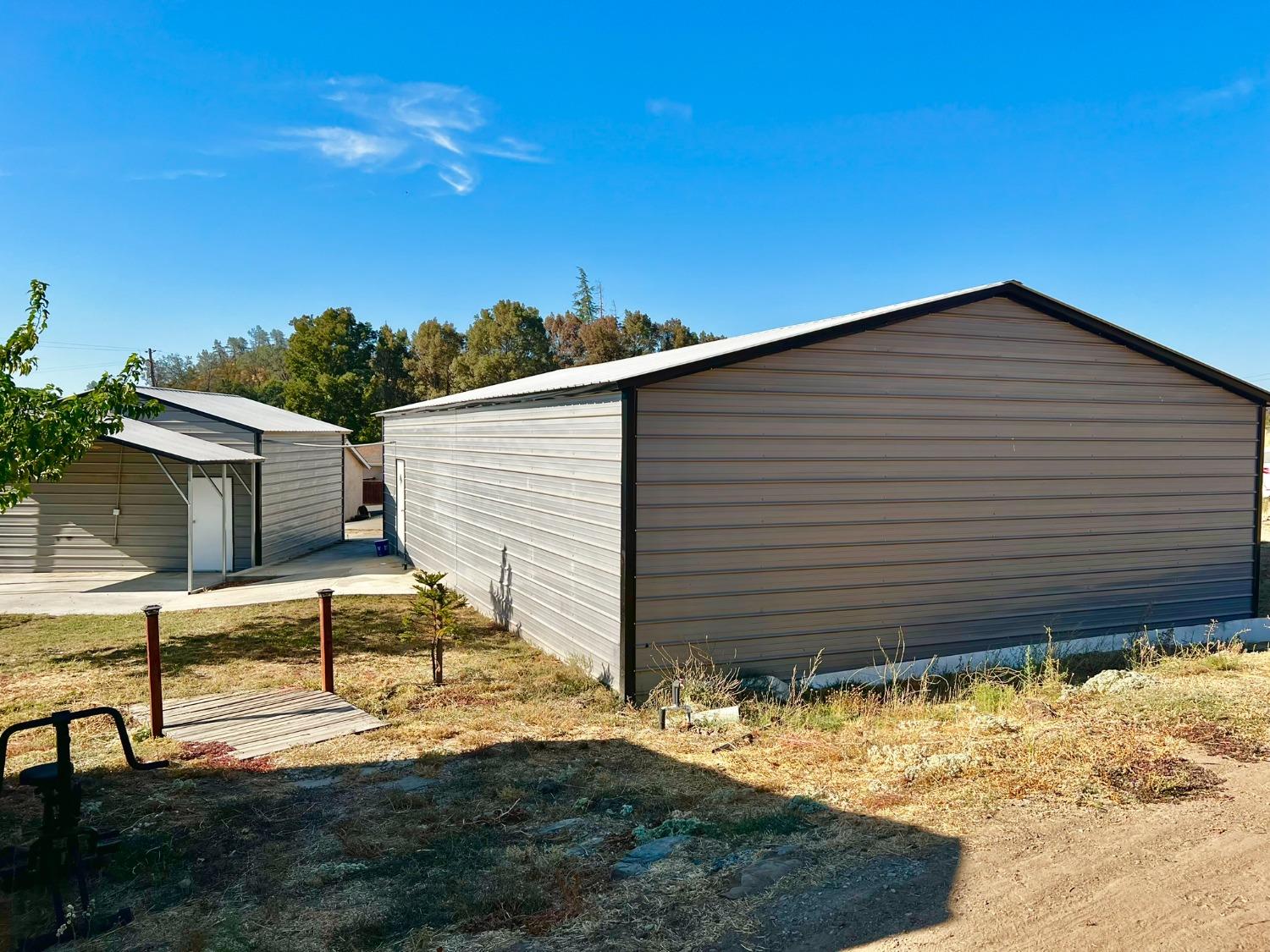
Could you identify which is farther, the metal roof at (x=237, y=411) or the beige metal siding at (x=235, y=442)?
the metal roof at (x=237, y=411)

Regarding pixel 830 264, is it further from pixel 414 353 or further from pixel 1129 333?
pixel 1129 333

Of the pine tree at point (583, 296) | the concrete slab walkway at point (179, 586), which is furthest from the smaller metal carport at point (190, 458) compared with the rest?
the pine tree at point (583, 296)

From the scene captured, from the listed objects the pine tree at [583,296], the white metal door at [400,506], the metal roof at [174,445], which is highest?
the pine tree at [583,296]

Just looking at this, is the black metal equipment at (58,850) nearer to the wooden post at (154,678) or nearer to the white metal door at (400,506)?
the wooden post at (154,678)

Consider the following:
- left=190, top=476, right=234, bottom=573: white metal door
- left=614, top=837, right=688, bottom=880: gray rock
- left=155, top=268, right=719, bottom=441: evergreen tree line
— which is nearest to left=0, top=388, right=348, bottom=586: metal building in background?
left=190, top=476, right=234, bottom=573: white metal door

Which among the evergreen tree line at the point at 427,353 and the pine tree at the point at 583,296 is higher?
the pine tree at the point at 583,296

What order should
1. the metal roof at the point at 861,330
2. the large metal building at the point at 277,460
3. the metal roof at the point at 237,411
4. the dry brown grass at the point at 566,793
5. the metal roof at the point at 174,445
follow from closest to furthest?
the dry brown grass at the point at 566,793 < the metal roof at the point at 861,330 < the metal roof at the point at 174,445 < the large metal building at the point at 277,460 < the metal roof at the point at 237,411

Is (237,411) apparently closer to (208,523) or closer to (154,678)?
(208,523)

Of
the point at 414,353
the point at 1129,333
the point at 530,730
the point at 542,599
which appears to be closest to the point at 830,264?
the point at 414,353

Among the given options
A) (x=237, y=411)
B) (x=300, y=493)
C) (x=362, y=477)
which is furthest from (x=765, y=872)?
(x=362, y=477)

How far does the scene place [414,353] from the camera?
4512 centimetres

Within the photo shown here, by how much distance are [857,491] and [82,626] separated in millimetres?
10250

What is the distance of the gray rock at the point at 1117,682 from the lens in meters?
6.43

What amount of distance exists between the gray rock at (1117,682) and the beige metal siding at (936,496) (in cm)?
192
